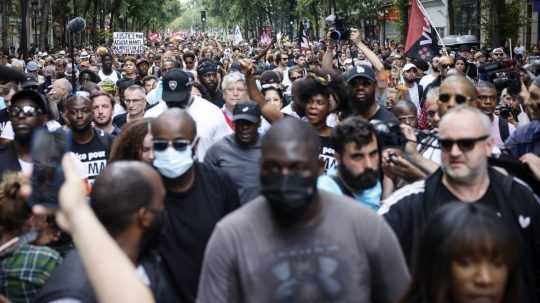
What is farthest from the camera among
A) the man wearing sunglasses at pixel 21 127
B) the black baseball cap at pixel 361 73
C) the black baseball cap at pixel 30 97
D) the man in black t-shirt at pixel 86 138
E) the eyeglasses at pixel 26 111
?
the black baseball cap at pixel 361 73

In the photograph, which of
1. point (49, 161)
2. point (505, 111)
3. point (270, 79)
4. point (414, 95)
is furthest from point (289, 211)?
point (414, 95)

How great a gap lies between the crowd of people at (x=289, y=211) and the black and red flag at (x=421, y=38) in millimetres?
6109

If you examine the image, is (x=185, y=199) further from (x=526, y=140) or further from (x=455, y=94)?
(x=526, y=140)

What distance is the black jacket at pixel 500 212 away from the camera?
166 inches

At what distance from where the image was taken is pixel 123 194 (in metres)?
3.38

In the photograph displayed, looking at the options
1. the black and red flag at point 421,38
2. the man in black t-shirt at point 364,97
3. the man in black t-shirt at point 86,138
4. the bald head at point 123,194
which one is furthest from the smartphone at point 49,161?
the black and red flag at point 421,38

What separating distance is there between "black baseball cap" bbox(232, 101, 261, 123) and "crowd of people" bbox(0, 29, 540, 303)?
2cm

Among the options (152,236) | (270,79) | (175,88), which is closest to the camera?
(152,236)

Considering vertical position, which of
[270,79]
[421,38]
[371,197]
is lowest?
[371,197]

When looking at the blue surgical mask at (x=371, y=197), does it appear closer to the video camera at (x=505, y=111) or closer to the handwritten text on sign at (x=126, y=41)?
the video camera at (x=505, y=111)

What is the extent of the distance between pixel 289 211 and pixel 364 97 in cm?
418

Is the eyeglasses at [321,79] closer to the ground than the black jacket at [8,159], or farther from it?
farther from it

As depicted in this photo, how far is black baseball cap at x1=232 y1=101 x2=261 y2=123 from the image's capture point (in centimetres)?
678

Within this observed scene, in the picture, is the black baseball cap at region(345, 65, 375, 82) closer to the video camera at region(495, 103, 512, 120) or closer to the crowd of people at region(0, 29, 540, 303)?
the crowd of people at region(0, 29, 540, 303)
